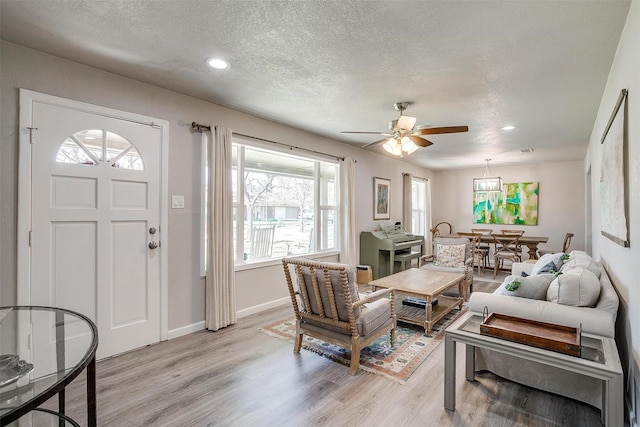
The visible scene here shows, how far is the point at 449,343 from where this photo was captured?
2008 mm

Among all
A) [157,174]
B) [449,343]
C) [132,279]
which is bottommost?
[449,343]

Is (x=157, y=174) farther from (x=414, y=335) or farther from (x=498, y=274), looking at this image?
(x=498, y=274)

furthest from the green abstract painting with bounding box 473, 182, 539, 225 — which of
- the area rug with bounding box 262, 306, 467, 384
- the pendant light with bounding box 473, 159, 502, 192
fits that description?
the area rug with bounding box 262, 306, 467, 384

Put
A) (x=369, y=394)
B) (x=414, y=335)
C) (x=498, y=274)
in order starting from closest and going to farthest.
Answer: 1. (x=369, y=394)
2. (x=414, y=335)
3. (x=498, y=274)

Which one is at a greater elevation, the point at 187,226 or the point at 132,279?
the point at 187,226

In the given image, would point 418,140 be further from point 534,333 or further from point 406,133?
point 534,333

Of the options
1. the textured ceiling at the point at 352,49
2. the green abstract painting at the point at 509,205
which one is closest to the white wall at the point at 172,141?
the textured ceiling at the point at 352,49

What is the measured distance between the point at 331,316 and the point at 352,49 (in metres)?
2.09

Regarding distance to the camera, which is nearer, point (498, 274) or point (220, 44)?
point (220, 44)

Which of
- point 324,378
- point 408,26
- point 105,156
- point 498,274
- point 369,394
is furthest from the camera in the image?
point 498,274

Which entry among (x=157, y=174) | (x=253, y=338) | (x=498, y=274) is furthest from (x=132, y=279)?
Result: (x=498, y=274)

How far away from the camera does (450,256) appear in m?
4.86

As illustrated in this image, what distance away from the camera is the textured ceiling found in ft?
6.08

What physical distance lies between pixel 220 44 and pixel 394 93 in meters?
1.71
